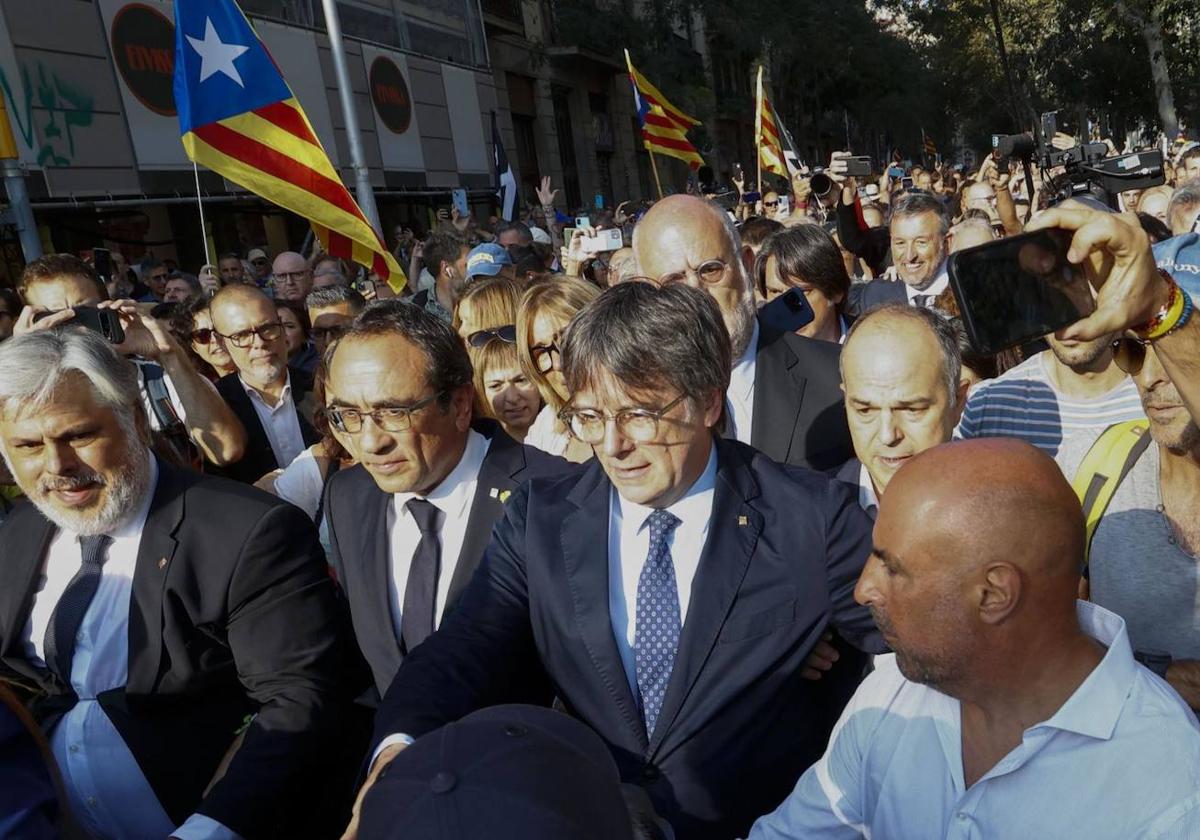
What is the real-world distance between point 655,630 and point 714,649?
0.43 ft

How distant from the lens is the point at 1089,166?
410cm

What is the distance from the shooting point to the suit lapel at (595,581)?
216 cm

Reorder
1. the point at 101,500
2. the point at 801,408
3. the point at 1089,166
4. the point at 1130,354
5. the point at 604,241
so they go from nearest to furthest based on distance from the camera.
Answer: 1. the point at 1130,354
2. the point at 101,500
3. the point at 801,408
4. the point at 1089,166
5. the point at 604,241

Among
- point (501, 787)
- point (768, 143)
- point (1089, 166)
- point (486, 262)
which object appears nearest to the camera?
point (501, 787)

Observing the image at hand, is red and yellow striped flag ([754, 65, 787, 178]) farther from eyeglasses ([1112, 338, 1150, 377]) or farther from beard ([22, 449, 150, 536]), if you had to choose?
eyeglasses ([1112, 338, 1150, 377])

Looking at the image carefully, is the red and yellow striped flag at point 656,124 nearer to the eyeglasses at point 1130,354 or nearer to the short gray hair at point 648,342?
the short gray hair at point 648,342

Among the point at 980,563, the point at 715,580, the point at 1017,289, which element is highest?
the point at 1017,289

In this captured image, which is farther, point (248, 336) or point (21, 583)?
point (248, 336)

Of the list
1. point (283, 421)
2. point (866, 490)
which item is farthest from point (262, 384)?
point (866, 490)

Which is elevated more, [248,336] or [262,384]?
[248,336]

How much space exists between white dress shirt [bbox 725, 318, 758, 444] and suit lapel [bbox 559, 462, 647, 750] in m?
1.22

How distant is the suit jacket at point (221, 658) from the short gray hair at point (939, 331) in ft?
5.23

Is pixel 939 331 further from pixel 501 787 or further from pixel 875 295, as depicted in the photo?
pixel 875 295

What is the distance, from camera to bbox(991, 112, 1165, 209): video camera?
145 inches
